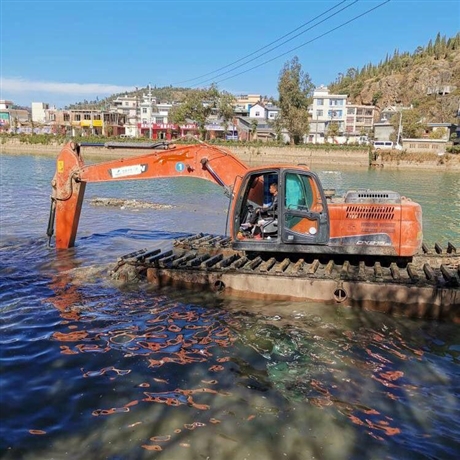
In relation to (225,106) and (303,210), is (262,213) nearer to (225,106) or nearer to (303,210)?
(303,210)

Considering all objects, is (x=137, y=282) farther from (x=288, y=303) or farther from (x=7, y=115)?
(x=7, y=115)

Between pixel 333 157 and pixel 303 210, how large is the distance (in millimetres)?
60770

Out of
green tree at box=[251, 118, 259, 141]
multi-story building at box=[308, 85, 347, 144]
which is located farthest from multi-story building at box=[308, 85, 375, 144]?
green tree at box=[251, 118, 259, 141]

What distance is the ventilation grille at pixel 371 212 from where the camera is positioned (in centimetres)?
828

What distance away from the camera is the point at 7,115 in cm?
13050

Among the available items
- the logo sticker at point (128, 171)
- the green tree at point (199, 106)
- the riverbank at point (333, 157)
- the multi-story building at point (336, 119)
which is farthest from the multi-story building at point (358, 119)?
the logo sticker at point (128, 171)

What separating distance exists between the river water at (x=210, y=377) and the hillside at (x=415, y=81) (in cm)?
11979

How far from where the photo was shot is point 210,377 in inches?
229

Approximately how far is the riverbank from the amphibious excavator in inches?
1940

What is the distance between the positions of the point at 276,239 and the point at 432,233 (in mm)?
10607

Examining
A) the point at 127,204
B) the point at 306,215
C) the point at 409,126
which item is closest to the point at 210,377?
the point at 306,215

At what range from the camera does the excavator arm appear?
9.66 metres

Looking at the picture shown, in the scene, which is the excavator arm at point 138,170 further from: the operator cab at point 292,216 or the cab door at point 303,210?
the cab door at point 303,210

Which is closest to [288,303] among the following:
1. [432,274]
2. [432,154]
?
[432,274]
